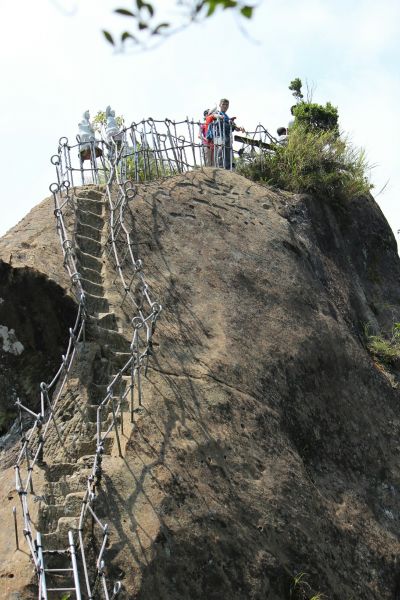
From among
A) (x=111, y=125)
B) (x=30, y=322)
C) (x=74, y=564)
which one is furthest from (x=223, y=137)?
(x=74, y=564)

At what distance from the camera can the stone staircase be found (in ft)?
26.8

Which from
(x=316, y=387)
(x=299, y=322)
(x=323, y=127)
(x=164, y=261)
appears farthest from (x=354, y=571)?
(x=323, y=127)

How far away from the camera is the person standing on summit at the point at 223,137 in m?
14.6

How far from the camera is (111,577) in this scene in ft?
26.2

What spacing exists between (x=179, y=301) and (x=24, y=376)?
1784 mm

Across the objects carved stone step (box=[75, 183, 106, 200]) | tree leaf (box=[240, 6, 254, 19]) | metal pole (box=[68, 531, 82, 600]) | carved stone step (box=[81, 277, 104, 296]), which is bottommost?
metal pole (box=[68, 531, 82, 600])

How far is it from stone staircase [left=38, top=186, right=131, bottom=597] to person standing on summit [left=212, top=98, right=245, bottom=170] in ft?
9.55

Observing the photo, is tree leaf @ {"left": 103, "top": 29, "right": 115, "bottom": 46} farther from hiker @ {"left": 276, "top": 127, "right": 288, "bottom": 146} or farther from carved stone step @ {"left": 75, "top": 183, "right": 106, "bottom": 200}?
hiker @ {"left": 276, "top": 127, "right": 288, "bottom": 146}

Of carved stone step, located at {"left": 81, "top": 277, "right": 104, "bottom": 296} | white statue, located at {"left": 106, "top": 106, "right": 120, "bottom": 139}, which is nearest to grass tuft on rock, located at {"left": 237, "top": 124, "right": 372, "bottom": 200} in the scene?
white statue, located at {"left": 106, "top": 106, "right": 120, "bottom": 139}

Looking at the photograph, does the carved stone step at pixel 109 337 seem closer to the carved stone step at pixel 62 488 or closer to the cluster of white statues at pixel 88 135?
the carved stone step at pixel 62 488

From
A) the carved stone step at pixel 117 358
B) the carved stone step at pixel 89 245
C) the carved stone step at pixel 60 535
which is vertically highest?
the carved stone step at pixel 89 245

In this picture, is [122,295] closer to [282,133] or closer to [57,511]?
Answer: [57,511]

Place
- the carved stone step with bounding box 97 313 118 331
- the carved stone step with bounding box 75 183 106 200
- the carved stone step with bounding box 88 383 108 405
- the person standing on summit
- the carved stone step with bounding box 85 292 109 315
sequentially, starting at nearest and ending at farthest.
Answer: the carved stone step with bounding box 88 383 108 405 → the carved stone step with bounding box 97 313 118 331 → the carved stone step with bounding box 85 292 109 315 → the carved stone step with bounding box 75 183 106 200 → the person standing on summit

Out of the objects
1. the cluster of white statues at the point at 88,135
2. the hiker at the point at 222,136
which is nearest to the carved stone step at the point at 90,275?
the cluster of white statues at the point at 88,135
